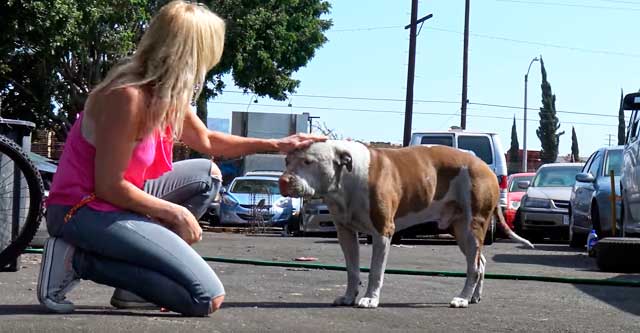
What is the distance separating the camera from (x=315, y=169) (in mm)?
6715

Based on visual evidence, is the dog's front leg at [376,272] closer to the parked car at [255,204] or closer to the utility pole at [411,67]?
the parked car at [255,204]

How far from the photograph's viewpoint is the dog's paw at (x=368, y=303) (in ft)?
21.7

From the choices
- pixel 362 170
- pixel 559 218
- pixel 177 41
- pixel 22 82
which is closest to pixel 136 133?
pixel 177 41

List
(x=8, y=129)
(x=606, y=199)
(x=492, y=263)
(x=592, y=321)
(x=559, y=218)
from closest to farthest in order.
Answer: (x=592, y=321)
(x=8, y=129)
(x=492, y=263)
(x=606, y=199)
(x=559, y=218)

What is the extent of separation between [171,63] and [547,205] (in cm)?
1575

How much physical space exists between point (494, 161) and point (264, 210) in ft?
21.9

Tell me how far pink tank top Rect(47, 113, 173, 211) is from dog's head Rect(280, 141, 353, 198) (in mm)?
1178

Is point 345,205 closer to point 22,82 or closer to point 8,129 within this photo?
point 8,129

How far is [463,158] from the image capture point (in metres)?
7.38

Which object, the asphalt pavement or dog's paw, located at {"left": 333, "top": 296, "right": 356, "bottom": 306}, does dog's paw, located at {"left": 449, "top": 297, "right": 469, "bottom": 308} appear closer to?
the asphalt pavement

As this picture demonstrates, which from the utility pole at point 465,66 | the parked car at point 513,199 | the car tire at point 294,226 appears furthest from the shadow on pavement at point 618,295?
the utility pole at point 465,66

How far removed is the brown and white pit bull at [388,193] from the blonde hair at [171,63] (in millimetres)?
1201

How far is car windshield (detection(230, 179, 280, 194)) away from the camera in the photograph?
1069 inches

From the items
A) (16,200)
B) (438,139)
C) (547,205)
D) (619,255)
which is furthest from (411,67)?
(16,200)
